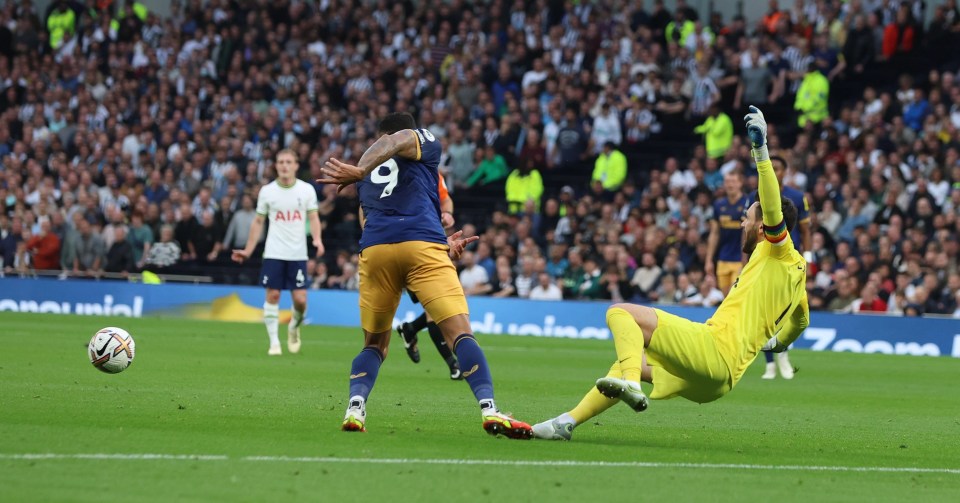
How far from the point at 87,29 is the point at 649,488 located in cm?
3609

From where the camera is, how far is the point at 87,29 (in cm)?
4072

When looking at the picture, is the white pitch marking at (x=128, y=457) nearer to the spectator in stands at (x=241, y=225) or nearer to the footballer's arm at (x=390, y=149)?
the footballer's arm at (x=390, y=149)

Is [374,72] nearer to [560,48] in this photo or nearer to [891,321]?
[560,48]

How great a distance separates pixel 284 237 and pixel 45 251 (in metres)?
15.5

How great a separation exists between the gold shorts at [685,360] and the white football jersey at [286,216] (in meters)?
9.97

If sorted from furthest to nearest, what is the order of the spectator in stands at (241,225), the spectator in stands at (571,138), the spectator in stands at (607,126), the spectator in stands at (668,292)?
the spectator in stands at (241,225) < the spectator in stands at (571,138) < the spectator in stands at (607,126) < the spectator in stands at (668,292)

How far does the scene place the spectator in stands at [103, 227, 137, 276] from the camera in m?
31.6

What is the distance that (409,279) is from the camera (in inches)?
385

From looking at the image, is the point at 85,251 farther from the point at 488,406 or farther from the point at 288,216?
the point at 488,406

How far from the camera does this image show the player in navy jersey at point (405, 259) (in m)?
9.62

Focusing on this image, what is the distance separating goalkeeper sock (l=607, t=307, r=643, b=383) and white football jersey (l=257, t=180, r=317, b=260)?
32.5ft

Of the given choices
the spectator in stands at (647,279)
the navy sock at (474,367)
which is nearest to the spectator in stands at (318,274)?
the spectator in stands at (647,279)

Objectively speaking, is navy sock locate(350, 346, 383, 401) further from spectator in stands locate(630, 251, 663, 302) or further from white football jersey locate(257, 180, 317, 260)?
spectator in stands locate(630, 251, 663, 302)

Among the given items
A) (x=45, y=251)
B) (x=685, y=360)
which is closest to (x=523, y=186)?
(x=45, y=251)
